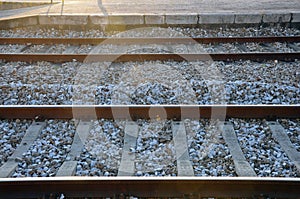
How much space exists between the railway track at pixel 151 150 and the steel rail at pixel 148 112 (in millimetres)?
14

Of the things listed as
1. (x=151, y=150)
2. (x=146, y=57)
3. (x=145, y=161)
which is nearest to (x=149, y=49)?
(x=146, y=57)

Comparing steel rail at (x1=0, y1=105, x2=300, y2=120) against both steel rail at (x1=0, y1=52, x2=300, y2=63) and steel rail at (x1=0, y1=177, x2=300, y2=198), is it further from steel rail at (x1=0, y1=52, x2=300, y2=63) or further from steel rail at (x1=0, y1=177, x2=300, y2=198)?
steel rail at (x1=0, y1=52, x2=300, y2=63)

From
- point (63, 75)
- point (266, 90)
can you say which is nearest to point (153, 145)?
point (266, 90)

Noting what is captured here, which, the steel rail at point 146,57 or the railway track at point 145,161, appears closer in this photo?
the railway track at point 145,161

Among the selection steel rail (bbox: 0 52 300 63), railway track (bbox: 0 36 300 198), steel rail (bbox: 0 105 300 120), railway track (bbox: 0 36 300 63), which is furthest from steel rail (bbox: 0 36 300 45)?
steel rail (bbox: 0 105 300 120)

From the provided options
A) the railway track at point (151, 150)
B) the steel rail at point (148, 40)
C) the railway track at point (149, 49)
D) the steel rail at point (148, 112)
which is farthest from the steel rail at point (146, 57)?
the steel rail at point (148, 112)

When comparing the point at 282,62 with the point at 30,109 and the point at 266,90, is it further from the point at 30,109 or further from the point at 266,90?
the point at 30,109

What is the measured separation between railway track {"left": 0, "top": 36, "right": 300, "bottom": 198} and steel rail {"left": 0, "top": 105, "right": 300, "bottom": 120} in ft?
0.04

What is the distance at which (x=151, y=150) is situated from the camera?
4332 millimetres

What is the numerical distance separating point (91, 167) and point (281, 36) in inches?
259

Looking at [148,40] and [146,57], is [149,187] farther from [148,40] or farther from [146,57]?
[148,40]

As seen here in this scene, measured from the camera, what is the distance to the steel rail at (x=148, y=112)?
199 inches

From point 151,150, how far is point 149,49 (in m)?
4.15

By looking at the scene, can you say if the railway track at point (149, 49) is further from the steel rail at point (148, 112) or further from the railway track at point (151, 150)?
the steel rail at point (148, 112)
